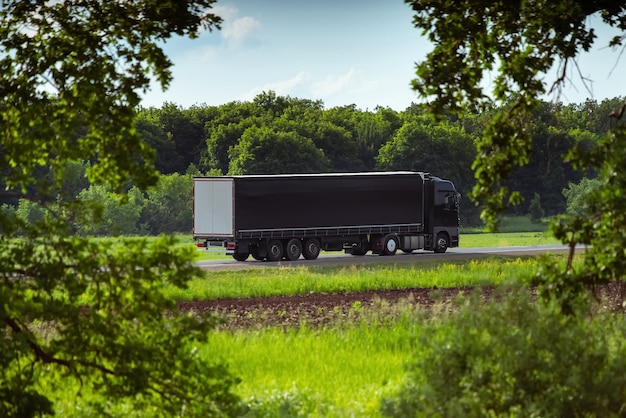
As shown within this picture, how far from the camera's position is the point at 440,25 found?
11.4 m

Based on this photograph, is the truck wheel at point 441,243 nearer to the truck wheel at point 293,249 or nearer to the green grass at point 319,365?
the truck wheel at point 293,249

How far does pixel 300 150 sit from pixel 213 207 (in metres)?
41.0

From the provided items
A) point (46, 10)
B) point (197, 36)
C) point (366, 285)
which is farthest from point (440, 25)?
point (366, 285)

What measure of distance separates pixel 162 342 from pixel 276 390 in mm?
4439

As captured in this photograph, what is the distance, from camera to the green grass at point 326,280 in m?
28.7

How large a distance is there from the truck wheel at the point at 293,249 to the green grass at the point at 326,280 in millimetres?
4679

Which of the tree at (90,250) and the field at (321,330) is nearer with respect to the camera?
the tree at (90,250)

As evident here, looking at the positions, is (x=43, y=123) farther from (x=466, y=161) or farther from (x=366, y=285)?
(x=466, y=161)

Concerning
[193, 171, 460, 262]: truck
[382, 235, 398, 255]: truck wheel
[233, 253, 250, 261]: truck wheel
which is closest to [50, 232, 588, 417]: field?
[193, 171, 460, 262]: truck

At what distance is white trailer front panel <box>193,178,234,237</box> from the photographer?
40.6 meters

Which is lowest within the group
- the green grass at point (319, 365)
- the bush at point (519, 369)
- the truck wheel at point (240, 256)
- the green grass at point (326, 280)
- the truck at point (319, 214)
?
the green grass at point (319, 365)

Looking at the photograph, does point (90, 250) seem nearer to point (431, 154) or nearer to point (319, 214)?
point (319, 214)

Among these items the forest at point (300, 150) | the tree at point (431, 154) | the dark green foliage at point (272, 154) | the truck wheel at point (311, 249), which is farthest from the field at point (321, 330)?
the tree at point (431, 154)

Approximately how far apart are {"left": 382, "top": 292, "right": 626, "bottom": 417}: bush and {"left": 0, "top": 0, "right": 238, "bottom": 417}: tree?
5.79ft
